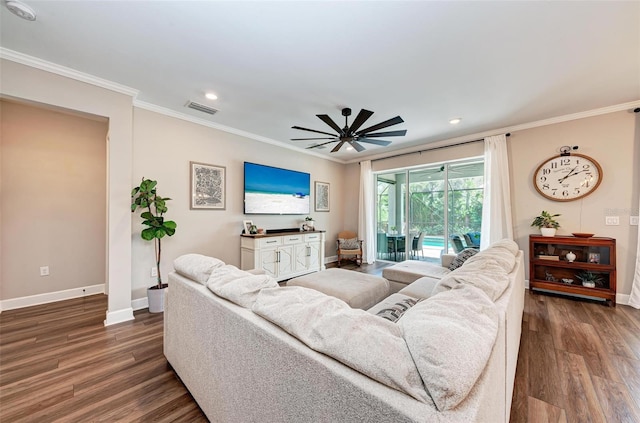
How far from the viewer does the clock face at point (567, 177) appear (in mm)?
3432

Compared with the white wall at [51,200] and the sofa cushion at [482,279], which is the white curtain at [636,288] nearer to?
the sofa cushion at [482,279]

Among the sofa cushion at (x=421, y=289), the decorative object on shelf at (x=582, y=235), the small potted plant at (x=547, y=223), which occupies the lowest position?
the sofa cushion at (x=421, y=289)

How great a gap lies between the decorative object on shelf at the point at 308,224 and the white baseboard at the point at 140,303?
282 centimetres

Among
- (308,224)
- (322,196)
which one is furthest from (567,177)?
(308,224)

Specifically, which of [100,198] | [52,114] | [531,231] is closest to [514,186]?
[531,231]

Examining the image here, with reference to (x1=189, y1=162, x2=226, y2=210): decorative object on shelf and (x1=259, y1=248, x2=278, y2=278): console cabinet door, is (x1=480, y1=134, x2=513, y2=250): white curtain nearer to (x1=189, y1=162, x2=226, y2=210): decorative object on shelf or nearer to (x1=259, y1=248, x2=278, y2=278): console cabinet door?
(x1=259, y1=248, x2=278, y2=278): console cabinet door

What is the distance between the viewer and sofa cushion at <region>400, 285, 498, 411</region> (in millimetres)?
581

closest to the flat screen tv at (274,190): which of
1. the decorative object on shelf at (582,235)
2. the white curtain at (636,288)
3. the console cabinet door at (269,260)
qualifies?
the console cabinet door at (269,260)

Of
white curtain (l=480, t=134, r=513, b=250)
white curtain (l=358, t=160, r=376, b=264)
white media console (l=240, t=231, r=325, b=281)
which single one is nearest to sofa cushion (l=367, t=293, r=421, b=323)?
white media console (l=240, t=231, r=325, b=281)

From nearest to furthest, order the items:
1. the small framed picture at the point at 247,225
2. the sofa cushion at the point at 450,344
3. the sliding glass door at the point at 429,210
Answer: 1. the sofa cushion at the point at 450,344
2. the small framed picture at the point at 247,225
3. the sliding glass door at the point at 429,210

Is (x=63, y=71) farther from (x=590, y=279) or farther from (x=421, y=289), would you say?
(x=590, y=279)

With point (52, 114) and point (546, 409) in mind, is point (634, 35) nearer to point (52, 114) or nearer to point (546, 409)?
point (546, 409)

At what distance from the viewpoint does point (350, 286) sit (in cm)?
248

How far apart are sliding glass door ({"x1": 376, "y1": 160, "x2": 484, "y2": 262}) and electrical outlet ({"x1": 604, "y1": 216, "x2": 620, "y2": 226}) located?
1.50 metres
